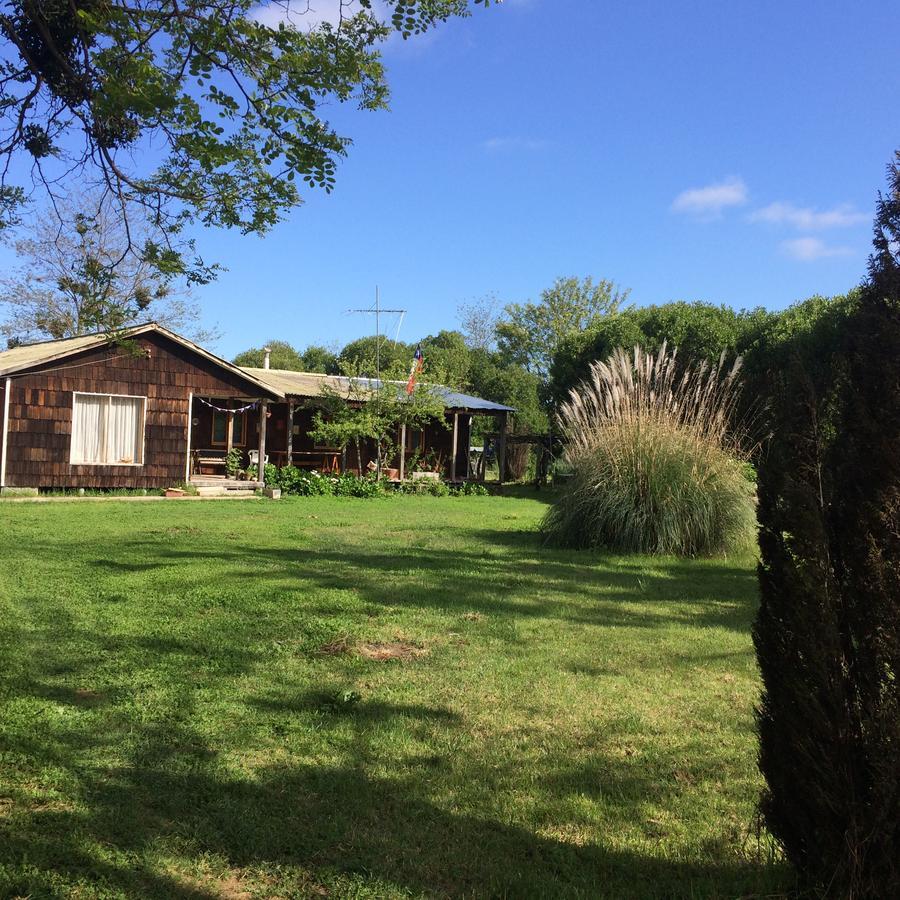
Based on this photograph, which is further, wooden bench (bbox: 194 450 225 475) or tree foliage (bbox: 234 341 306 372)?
tree foliage (bbox: 234 341 306 372)

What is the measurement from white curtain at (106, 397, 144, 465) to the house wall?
0.20 metres

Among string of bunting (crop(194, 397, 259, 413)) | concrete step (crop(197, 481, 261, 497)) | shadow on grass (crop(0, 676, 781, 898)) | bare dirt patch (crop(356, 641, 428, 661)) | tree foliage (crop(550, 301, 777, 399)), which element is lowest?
shadow on grass (crop(0, 676, 781, 898))

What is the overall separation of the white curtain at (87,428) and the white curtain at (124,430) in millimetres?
193

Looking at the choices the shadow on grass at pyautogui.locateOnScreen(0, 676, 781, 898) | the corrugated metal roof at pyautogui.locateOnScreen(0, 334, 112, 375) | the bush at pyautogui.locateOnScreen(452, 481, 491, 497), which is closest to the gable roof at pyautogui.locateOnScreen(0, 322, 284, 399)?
the corrugated metal roof at pyautogui.locateOnScreen(0, 334, 112, 375)

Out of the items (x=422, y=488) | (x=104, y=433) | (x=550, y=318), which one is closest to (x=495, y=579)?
(x=104, y=433)

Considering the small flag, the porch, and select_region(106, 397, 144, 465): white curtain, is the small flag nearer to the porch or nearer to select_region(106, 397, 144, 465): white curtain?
the porch

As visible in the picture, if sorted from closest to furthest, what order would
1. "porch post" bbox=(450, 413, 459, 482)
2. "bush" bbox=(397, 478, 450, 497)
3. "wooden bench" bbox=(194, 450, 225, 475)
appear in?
"wooden bench" bbox=(194, 450, 225, 475), "bush" bbox=(397, 478, 450, 497), "porch post" bbox=(450, 413, 459, 482)

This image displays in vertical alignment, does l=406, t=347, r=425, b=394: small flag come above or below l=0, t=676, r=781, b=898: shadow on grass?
above

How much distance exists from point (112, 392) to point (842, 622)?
18.9 metres

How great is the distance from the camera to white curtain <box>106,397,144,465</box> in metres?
19.0

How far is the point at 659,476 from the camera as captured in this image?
1056cm

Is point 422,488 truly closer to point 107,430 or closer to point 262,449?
point 262,449

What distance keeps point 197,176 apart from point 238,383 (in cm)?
1509

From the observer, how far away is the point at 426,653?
5.54 m
